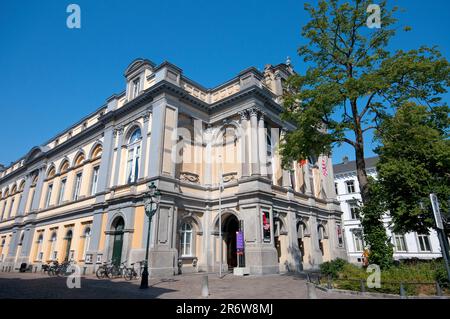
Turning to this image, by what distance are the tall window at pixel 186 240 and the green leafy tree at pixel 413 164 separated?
13.3m

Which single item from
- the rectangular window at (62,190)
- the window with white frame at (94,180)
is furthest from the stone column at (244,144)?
the rectangular window at (62,190)

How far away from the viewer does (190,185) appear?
21.2 metres

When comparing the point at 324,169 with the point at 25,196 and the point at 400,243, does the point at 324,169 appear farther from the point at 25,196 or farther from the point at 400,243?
the point at 25,196

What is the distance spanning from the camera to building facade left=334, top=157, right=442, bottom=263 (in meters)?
32.6

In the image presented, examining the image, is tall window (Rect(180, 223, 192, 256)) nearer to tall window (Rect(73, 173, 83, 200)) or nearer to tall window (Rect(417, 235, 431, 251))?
tall window (Rect(73, 173, 83, 200))

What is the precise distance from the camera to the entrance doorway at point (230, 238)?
71.8ft

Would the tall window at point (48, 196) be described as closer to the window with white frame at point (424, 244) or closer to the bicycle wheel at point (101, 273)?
the bicycle wheel at point (101, 273)

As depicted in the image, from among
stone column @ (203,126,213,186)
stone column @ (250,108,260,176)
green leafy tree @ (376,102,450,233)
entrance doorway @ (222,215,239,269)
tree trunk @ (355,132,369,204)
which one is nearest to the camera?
green leafy tree @ (376,102,450,233)

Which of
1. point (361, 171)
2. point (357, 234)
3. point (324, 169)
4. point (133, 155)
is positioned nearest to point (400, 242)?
point (357, 234)

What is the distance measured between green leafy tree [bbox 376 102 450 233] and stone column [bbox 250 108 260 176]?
8010 mm

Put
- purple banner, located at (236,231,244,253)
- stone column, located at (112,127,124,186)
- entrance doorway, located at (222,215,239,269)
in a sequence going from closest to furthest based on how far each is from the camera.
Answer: purple banner, located at (236,231,244,253)
entrance doorway, located at (222,215,239,269)
stone column, located at (112,127,124,186)

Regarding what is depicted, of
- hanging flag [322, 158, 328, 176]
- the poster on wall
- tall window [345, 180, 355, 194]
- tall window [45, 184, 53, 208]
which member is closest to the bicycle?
the poster on wall

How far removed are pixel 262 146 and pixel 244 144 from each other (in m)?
1.42
